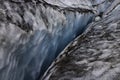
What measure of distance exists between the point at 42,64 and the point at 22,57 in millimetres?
559

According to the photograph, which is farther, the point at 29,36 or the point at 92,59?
the point at 92,59

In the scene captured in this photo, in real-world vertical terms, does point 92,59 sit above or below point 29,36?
below

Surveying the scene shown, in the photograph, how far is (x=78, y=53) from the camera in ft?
9.27

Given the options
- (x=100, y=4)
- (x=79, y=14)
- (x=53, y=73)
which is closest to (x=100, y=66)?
(x=53, y=73)

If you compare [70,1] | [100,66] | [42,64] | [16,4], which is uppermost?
[16,4]

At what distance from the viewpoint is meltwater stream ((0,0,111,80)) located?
209 cm

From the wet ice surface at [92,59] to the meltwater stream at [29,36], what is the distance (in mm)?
198

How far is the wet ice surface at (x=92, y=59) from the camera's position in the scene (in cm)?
220

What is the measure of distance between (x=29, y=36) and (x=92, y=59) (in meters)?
0.67

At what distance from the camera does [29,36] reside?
2352 mm

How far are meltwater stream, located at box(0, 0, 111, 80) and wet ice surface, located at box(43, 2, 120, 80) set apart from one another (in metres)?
0.20

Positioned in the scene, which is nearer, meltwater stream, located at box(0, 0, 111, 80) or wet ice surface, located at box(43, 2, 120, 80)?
meltwater stream, located at box(0, 0, 111, 80)

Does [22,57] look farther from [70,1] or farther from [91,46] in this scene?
[70,1]

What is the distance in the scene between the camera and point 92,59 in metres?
2.53
